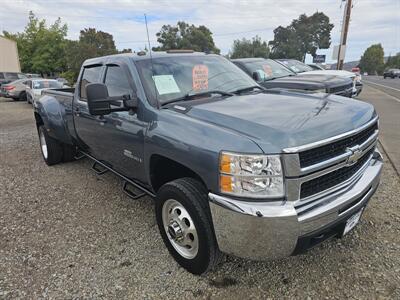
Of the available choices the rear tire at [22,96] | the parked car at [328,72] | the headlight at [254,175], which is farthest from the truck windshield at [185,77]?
the rear tire at [22,96]

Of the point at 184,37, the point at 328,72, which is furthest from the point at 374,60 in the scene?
the point at 328,72

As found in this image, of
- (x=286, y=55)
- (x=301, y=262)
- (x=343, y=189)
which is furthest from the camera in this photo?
(x=286, y=55)

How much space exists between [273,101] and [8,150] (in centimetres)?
651

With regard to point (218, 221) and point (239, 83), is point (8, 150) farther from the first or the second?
point (218, 221)

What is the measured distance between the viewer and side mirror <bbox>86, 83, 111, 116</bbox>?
273 cm

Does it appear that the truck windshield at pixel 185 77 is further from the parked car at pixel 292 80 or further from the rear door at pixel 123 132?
the parked car at pixel 292 80

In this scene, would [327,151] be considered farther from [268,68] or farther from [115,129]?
[268,68]

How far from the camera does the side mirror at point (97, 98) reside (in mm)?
2729

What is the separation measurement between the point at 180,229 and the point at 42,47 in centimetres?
5016

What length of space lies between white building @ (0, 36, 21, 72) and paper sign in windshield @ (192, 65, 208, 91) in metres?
47.5

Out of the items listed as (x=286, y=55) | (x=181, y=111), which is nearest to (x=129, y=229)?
(x=181, y=111)

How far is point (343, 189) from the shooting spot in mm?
2410

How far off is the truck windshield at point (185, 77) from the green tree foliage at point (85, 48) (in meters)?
28.7

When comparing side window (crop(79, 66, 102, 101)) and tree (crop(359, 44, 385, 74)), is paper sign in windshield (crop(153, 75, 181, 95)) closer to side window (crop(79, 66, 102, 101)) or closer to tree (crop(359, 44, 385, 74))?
side window (crop(79, 66, 102, 101))
